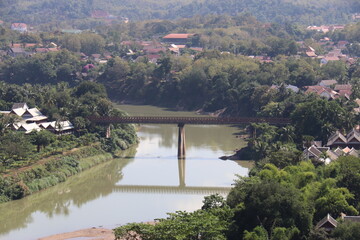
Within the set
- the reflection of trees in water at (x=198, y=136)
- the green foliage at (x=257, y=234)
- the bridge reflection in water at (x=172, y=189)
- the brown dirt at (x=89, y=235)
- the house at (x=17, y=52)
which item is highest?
the house at (x=17, y=52)

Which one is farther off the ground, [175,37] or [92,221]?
[175,37]

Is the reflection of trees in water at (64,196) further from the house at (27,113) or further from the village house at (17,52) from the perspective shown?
the village house at (17,52)

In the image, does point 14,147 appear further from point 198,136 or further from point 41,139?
point 198,136

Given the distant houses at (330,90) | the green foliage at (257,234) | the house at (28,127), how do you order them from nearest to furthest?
the green foliage at (257,234) → the house at (28,127) → the distant houses at (330,90)

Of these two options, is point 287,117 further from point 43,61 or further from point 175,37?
point 175,37

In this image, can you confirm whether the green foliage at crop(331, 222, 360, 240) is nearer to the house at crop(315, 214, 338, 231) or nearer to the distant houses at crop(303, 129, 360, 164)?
the house at crop(315, 214, 338, 231)

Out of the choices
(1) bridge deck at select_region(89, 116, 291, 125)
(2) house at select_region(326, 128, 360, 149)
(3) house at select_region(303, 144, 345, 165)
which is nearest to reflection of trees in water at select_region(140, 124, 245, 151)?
(1) bridge deck at select_region(89, 116, 291, 125)

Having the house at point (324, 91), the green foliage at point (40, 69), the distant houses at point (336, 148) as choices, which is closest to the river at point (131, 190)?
the distant houses at point (336, 148)

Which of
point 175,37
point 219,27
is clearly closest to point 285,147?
point 175,37

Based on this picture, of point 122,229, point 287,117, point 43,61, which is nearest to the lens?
point 122,229
